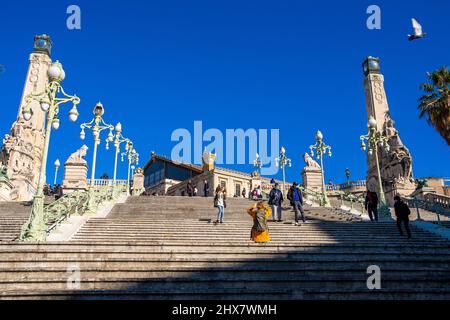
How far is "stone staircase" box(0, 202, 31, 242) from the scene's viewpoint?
1087cm

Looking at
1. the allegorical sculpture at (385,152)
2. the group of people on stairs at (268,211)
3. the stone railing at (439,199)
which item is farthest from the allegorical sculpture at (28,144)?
the allegorical sculpture at (385,152)

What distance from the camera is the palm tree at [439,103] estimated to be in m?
20.0

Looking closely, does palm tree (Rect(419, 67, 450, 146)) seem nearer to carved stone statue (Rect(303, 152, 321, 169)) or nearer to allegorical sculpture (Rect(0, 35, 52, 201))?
carved stone statue (Rect(303, 152, 321, 169))

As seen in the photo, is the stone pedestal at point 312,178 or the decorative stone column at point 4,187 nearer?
the decorative stone column at point 4,187

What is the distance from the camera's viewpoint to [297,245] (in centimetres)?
879

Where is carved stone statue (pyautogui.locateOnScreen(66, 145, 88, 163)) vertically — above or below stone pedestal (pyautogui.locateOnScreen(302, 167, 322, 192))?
above

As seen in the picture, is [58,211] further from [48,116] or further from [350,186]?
[350,186]

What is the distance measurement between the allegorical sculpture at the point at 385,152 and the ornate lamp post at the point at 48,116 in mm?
25162

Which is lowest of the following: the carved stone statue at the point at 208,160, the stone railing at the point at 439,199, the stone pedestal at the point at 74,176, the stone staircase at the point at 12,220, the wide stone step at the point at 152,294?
the wide stone step at the point at 152,294

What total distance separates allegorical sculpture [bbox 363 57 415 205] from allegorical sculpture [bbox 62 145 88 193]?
24.7 meters

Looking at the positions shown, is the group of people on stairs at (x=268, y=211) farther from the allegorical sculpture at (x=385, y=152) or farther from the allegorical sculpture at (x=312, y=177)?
the allegorical sculpture at (x=312, y=177)

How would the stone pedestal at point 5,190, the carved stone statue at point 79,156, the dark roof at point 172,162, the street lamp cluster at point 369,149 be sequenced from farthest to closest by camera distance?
the dark roof at point 172,162 → the carved stone statue at point 79,156 → the stone pedestal at point 5,190 → the street lamp cluster at point 369,149

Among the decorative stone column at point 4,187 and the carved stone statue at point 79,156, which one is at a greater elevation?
the carved stone statue at point 79,156

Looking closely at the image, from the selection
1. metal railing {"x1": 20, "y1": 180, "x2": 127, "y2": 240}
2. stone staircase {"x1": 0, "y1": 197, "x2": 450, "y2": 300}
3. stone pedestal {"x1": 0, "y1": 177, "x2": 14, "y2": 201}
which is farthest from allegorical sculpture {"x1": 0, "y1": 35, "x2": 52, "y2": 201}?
stone staircase {"x1": 0, "y1": 197, "x2": 450, "y2": 300}
